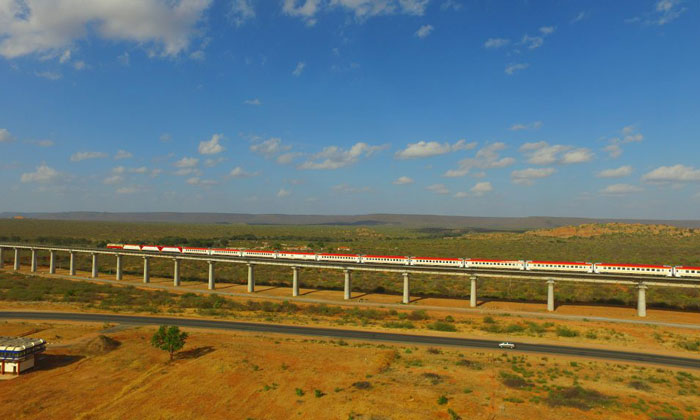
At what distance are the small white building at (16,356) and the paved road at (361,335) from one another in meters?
15.2

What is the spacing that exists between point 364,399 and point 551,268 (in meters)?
40.5

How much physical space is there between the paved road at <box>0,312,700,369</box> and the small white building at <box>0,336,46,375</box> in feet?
50.0

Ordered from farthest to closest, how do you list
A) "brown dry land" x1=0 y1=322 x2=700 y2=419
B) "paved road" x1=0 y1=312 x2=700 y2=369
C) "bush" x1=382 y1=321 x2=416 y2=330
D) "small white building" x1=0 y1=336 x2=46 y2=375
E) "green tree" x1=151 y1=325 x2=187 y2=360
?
"bush" x1=382 y1=321 x2=416 y2=330, "paved road" x1=0 y1=312 x2=700 y2=369, "green tree" x1=151 y1=325 x2=187 y2=360, "small white building" x1=0 y1=336 x2=46 y2=375, "brown dry land" x1=0 y1=322 x2=700 y2=419

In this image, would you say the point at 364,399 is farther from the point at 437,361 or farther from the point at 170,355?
the point at 170,355

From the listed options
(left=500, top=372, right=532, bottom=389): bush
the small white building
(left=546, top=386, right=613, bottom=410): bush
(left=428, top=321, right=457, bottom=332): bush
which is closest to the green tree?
the small white building

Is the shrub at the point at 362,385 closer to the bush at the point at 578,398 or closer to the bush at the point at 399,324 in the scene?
the bush at the point at 578,398

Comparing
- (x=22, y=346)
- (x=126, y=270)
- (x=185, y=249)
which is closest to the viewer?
(x=22, y=346)

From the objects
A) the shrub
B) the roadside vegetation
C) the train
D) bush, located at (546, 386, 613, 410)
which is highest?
the train

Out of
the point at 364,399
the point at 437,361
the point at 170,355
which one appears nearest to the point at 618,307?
the point at 437,361

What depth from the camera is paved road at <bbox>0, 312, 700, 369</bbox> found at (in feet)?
117

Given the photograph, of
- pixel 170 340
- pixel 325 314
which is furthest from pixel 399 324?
pixel 170 340

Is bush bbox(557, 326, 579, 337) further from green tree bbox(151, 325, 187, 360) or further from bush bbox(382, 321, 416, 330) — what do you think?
green tree bbox(151, 325, 187, 360)

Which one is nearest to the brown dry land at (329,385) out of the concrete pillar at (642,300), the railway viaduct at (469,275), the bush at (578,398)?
the bush at (578,398)

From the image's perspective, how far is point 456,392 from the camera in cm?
2712
